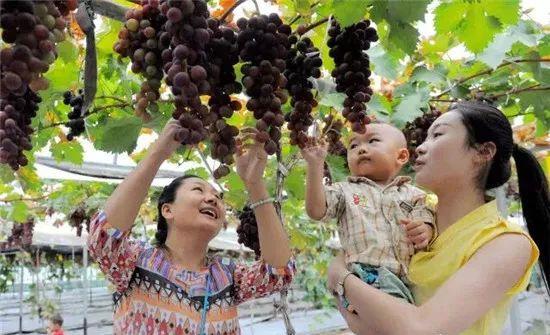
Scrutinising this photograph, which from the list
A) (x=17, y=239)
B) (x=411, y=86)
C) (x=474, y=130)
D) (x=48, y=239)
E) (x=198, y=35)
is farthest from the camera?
(x=48, y=239)

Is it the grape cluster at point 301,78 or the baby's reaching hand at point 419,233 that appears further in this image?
the baby's reaching hand at point 419,233

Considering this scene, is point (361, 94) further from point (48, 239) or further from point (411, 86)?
point (48, 239)

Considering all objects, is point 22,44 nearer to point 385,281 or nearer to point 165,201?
point 385,281

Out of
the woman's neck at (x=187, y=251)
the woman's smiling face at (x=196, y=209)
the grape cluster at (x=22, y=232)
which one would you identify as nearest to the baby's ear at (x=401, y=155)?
the woman's smiling face at (x=196, y=209)

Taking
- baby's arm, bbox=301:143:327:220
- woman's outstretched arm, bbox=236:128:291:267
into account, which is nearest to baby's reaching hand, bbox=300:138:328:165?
baby's arm, bbox=301:143:327:220

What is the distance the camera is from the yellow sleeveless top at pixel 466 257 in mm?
1554

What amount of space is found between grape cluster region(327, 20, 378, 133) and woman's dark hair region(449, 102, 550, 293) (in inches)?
17.7

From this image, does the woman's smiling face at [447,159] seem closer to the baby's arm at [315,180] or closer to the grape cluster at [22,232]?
→ the baby's arm at [315,180]

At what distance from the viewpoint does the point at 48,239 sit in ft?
46.8

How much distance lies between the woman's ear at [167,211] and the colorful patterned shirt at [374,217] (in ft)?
2.29

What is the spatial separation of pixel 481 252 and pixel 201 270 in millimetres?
1065

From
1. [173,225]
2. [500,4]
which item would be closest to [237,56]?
[500,4]

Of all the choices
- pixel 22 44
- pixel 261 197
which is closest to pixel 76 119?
pixel 261 197

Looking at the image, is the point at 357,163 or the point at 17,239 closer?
the point at 357,163
